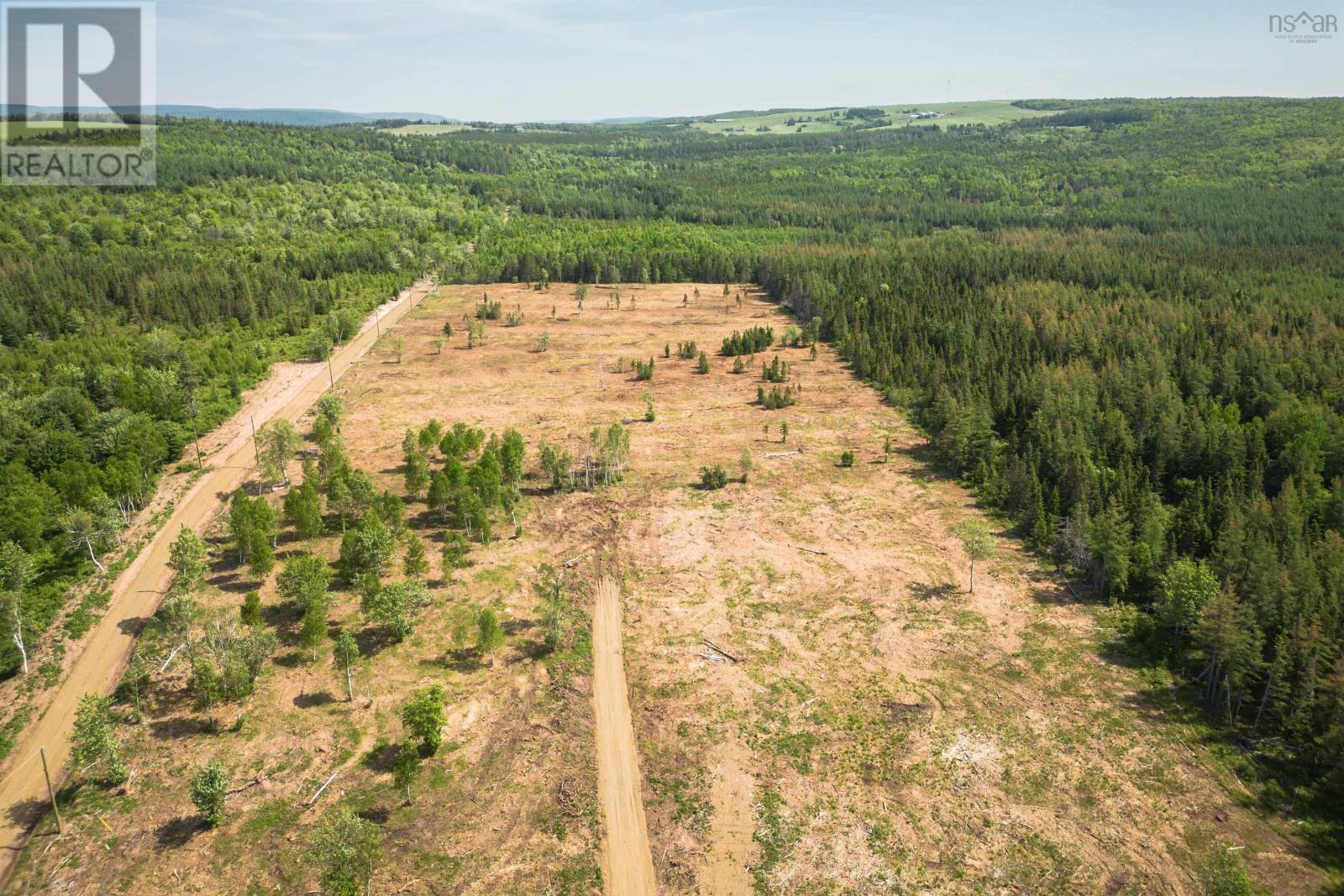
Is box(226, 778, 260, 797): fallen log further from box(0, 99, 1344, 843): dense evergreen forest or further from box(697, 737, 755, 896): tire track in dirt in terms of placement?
box(697, 737, 755, 896): tire track in dirt

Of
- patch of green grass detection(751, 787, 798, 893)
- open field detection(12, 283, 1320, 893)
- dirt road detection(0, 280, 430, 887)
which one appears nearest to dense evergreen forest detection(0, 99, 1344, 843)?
dirt road detection(0, 280, 430, 887)

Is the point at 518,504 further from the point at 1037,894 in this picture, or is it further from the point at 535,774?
the point at 1037,894

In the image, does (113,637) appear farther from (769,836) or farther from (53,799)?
(769,836)

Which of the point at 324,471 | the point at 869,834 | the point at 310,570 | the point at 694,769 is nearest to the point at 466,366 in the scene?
the point at 324,471

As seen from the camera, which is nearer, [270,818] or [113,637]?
[270,818]

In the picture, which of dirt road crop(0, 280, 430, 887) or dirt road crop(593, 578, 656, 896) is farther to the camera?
dirt road crop(0, 280, 430, 887)

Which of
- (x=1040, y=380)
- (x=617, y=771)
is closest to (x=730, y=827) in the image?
(x=617, y=771)
